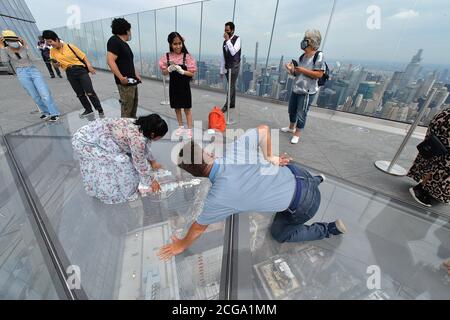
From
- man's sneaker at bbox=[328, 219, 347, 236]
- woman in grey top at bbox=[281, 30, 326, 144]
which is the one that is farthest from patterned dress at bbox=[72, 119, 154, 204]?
woman in grey top at bbox=[281, 30, 326, 144]

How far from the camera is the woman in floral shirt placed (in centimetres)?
139

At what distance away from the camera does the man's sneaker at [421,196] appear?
1672 millimetres

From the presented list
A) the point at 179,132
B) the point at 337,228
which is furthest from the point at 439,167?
the point at 179,132

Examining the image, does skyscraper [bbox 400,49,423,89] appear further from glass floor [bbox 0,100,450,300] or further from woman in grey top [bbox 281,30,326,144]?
glass floor [bbox 0,100,450,300]

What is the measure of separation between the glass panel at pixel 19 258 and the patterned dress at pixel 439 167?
9.08 feet

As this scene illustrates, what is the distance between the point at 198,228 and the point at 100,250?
802mm

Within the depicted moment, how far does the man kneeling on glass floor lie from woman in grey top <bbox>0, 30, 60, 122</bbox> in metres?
3.40

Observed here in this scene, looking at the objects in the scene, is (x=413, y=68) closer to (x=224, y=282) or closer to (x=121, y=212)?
(x=224, y=282)

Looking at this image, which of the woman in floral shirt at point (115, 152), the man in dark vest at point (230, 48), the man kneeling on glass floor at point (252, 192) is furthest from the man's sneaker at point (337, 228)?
the man in dark vest at point (230, 48)

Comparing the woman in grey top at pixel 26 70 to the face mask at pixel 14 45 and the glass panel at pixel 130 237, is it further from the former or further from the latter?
the glass panel at pixel 130 237

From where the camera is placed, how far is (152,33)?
6547mm

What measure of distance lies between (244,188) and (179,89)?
210 cm

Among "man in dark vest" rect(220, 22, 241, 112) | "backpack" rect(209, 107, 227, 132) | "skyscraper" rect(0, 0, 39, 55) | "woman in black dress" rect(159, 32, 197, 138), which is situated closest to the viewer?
Result: "woman in black dress" rect(159, 32, 197, 138)
